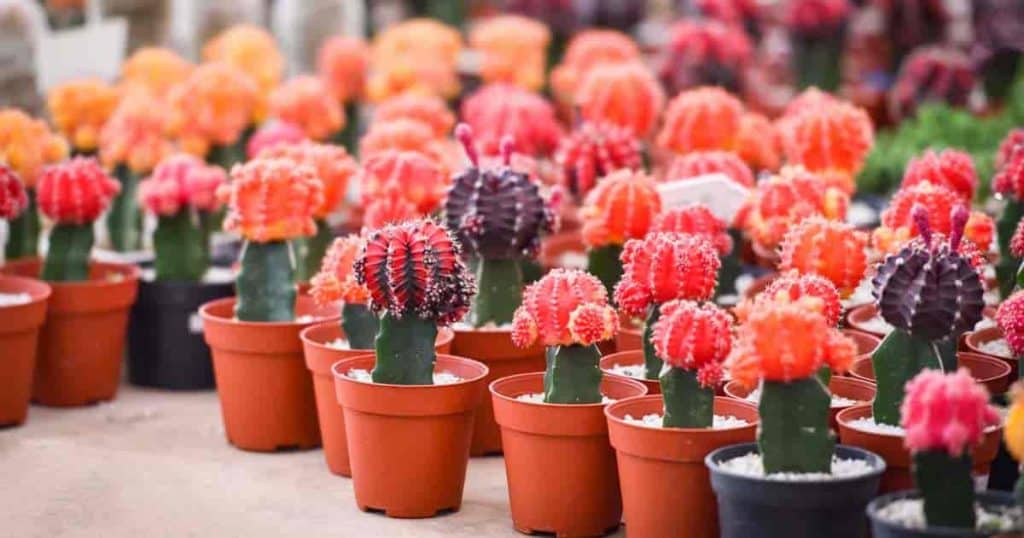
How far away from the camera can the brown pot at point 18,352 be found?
4828 mm

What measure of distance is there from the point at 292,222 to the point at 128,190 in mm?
1720

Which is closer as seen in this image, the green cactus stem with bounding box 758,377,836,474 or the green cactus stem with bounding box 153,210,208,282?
the green cactus stem with bounding box 758,377,836,474

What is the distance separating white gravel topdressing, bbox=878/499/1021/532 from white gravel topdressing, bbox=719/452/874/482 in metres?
0.12

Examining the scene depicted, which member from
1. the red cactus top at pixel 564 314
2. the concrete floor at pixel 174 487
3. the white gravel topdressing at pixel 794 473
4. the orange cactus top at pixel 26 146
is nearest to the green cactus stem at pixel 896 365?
the white gravel topdressing at pixel 794 473

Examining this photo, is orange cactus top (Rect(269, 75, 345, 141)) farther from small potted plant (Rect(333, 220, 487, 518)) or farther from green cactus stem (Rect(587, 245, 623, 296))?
small potted plant (Rect(333, 220, 487, 518))

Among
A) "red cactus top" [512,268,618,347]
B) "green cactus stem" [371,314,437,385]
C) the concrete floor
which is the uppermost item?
"red cactus top" [512,268,618,347]

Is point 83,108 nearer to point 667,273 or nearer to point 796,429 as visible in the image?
point 667,273

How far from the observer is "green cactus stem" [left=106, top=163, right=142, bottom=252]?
240 inches

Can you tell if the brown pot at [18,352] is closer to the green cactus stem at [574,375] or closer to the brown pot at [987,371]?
the green cactus stem at [574,375]

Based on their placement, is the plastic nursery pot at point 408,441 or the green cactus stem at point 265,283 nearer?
the plastic nursery pot at point 408,441

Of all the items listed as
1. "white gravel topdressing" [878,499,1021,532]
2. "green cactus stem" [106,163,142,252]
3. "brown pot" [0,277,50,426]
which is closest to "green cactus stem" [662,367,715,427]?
"white gravel topdressing" [878,499,1021,532]

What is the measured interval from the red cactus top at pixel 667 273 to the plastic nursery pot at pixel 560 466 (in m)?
0.31

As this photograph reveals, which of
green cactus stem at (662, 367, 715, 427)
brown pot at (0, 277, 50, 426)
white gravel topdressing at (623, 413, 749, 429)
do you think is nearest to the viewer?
green cactus stem at (662, 367, 715, 427)

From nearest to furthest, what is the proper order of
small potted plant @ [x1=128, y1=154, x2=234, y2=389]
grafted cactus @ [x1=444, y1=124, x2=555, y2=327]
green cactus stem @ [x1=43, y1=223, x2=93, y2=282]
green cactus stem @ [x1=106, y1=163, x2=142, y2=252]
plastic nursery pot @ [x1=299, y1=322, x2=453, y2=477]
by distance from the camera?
plastic nursery pot @ [x1=299, y1=322, x2=453, y2=477] → grafted cactus @ [x1=444, y1=124, x2=555, y2=327] → green cactus stem @ [x1=43, y1=223, x2=93, y2=282] → small potted plant @ [x1=128, y1=154, x2=234, y2=389] → green cactus stem @ [x1=106, y1=163, x2=142, y2=252]
